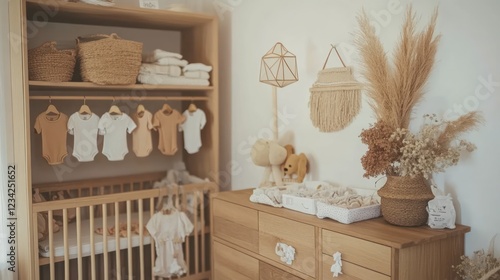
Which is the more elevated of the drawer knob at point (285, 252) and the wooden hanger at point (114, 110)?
the wooden hanger at point (114, 110)

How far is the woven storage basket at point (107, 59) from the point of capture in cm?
266

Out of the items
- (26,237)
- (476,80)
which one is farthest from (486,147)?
(26,237)

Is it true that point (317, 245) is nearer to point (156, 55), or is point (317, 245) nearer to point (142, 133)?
point (142, 133)

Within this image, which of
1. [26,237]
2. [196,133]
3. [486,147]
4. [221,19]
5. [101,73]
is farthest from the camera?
[221,19]

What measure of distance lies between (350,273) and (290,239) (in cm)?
35

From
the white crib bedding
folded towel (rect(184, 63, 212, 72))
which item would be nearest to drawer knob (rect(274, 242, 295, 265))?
the white crib bedding

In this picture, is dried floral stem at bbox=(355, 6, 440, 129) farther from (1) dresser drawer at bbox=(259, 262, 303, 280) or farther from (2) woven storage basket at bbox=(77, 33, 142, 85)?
(2) woven storage basket at bbox=(77, 33, 142, 85)

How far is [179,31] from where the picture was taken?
3.52m

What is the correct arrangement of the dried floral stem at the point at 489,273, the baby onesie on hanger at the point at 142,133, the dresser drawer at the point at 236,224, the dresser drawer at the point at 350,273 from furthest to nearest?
the baby onesie on hanger at the point at 142,133 → the dresser drawer at the point at 236,224 → the dresser drawer at the point at 350,273 → the dried floral stem at the point at 489,273

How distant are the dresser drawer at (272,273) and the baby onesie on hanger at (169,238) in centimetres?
77

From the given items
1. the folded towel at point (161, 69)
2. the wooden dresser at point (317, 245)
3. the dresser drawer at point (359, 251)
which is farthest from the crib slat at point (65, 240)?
the dresser drawer at point (359, 251)

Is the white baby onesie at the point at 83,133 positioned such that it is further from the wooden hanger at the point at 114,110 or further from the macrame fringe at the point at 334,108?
the macrame fringe at the point at 334,108

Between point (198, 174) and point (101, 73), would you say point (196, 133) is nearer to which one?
point (198, 174)

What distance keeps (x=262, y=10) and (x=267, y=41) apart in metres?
0.21
